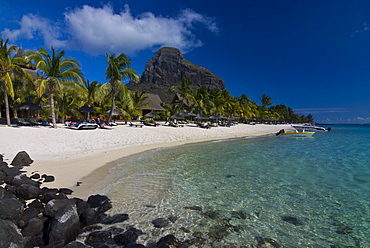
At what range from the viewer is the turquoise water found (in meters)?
3.66

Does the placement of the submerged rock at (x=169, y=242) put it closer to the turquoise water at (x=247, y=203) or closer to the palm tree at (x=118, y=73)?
the turquoise water at (x=247, y=203)

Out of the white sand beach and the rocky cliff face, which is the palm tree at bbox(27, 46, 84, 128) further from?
the rocky cliff face

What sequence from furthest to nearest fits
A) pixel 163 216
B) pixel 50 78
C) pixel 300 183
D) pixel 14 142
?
pixel 50 78, pixel 14 142, pixel 300 183, pixel 163 216

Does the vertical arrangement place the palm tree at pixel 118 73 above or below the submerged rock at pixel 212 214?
above

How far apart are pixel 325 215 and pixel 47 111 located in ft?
98.4

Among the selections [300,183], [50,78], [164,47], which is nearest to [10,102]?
[50,78]

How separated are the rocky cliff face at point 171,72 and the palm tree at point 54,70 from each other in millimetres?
107220

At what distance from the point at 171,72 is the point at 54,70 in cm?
12485

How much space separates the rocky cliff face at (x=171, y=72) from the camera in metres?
130

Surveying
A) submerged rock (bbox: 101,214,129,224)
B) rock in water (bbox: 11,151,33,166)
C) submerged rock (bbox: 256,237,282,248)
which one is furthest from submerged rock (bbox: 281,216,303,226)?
rock in water (bbox: 11,151,33,166)

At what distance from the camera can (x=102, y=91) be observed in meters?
20.9

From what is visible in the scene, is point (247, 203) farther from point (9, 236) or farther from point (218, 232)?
point (9, 236)

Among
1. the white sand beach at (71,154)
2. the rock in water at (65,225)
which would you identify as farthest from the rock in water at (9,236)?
the white sand beach at (71,154)

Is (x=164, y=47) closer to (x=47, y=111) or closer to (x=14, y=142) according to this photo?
(x=47, y=111)
